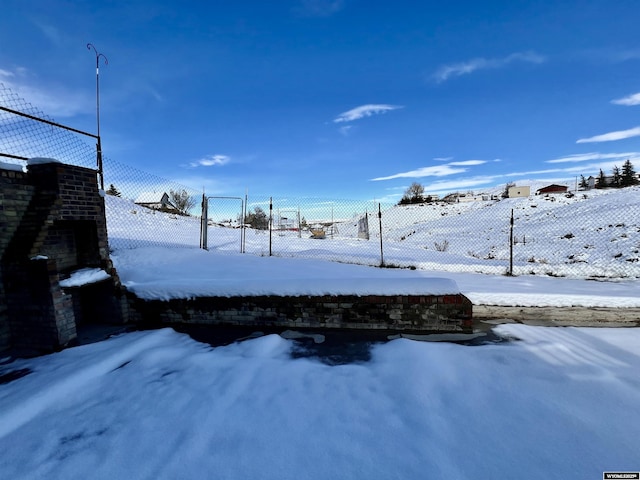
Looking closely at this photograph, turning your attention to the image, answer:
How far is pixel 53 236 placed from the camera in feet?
13.8

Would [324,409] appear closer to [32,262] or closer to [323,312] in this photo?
[323,312]

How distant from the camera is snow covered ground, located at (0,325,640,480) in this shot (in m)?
1.86

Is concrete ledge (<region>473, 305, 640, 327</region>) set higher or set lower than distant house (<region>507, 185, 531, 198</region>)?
lower

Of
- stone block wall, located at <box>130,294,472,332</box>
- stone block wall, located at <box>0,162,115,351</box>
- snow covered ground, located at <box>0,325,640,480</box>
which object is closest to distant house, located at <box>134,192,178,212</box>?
stone block wall, located at <box>0,162,115,351</box>

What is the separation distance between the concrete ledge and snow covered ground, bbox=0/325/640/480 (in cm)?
65

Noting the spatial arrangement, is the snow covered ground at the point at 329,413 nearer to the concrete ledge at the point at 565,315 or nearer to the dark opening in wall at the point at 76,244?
the concrete ledge at the point at 565,315

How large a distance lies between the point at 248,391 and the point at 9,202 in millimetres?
3675

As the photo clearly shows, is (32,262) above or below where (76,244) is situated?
below

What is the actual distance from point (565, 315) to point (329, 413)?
413cm

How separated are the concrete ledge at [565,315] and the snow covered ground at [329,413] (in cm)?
65

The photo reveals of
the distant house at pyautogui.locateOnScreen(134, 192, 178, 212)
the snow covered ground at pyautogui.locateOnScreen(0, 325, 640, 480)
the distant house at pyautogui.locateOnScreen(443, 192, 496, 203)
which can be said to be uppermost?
the distant house at pyautogui.locateOnScreen(443, 192, 496, 203)

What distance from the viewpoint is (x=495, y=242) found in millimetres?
15195

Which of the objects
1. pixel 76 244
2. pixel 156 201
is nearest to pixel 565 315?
pixel 76 244

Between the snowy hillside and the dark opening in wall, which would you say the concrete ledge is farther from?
the dark opening in wall
